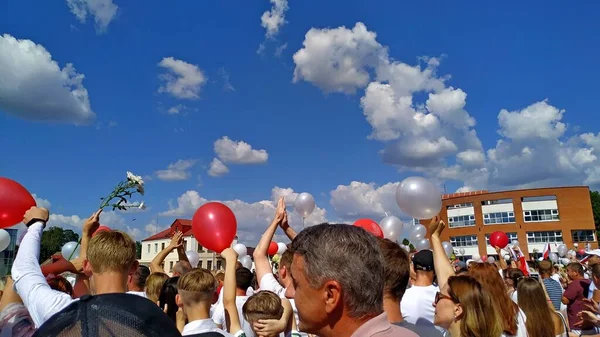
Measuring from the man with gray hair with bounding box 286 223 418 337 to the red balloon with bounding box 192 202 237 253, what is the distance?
169 inches

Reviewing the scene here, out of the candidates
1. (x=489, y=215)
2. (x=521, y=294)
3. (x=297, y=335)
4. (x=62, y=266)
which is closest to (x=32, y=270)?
(x=62, y=266)

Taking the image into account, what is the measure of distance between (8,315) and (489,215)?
65280 millimetres

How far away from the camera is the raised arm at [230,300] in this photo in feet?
11.7

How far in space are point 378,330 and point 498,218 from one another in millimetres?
64972

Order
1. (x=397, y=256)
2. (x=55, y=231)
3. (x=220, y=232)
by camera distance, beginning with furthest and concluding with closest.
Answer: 1. (x=55, y=231)
2. (x=220, y=232)
3. (x=397, y=256)

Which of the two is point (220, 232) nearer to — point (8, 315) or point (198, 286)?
point (198, 286)

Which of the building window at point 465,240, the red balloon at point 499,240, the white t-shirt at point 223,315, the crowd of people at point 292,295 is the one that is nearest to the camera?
the crowd of people at point 292,295

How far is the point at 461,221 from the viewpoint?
204 ft

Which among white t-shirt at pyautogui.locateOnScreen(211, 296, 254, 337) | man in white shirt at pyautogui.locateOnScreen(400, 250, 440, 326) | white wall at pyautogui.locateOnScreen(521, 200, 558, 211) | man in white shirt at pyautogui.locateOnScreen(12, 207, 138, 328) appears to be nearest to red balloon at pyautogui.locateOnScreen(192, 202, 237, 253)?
white t-shirt at pyautogui.locateOnScreen(211, 296, 254, 337)

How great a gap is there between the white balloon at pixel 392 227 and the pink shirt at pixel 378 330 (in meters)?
8.33

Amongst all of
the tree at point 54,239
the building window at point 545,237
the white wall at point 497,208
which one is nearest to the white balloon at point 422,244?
the building window at point 545,237

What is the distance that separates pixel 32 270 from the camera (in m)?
2.39

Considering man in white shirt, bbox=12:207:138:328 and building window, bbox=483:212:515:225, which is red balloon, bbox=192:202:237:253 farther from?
building window, bbox=483:212:515:225

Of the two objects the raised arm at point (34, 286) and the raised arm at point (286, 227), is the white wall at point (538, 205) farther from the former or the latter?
the raised arm at point (34, 286)
